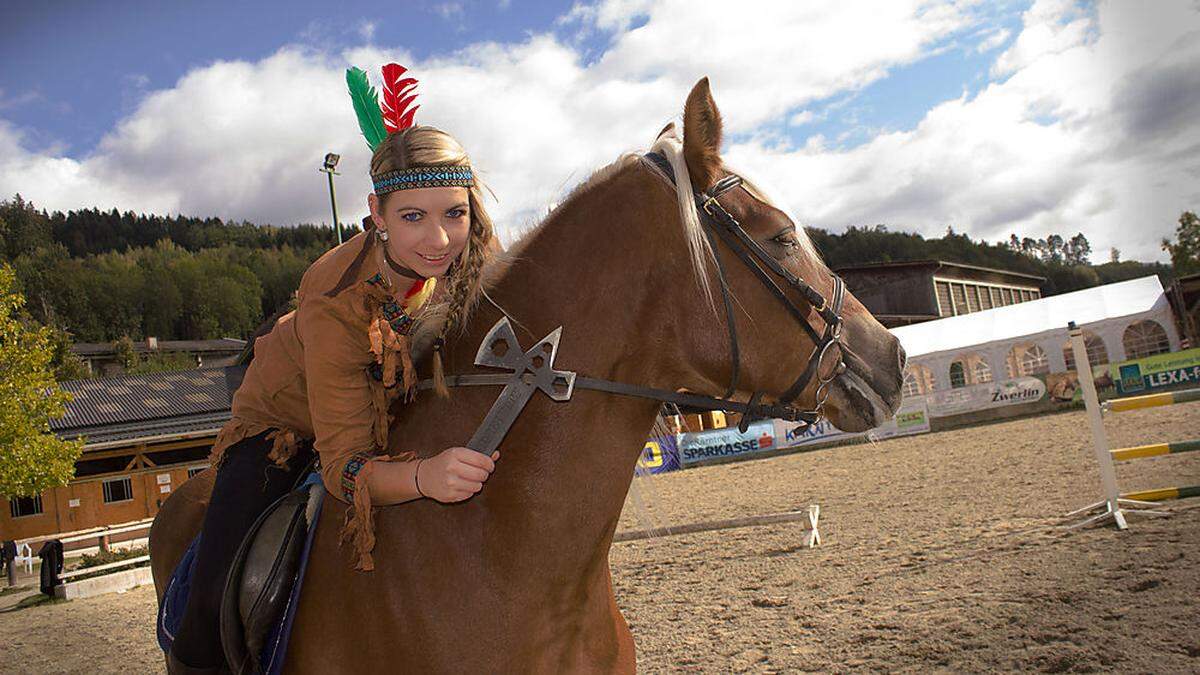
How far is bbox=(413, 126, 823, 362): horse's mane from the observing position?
187cm

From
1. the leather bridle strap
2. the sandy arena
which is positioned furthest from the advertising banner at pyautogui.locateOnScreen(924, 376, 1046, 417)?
the leather bridle strap

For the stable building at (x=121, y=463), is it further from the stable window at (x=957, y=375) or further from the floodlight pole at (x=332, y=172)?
the stable window at (x=957, y=375)

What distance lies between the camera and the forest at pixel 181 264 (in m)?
80.6

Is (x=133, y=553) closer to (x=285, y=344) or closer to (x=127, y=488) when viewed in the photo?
(x=127, y=488)

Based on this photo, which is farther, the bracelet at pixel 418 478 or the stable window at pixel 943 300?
the stable window at pixel 943 300

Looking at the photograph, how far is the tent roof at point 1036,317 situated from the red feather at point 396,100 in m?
26.6

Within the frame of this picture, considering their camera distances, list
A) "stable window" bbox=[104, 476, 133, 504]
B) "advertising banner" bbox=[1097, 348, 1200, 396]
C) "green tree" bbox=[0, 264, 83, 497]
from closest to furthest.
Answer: "green tree" bbox=[0, 264, 83, 497], "advertising banner" bbox=[1097, 348, 1200, 396], "stable window" bbox=[104, 476, 133, 504]

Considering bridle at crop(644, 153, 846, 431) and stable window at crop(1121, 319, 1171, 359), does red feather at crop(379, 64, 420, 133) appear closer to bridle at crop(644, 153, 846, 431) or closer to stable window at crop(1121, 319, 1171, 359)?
bridle at crop(644, 153, 846, 431)

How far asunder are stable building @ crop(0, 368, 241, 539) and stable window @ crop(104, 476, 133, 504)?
3cm

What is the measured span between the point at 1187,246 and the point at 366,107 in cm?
6082

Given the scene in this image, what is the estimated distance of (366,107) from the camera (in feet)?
7.85

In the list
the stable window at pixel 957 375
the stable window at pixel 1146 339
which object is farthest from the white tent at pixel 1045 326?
the stable window at pixel 957 375

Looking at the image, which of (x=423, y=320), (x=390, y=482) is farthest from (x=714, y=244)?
(x=390, y=482)

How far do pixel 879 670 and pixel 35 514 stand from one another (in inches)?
1150
